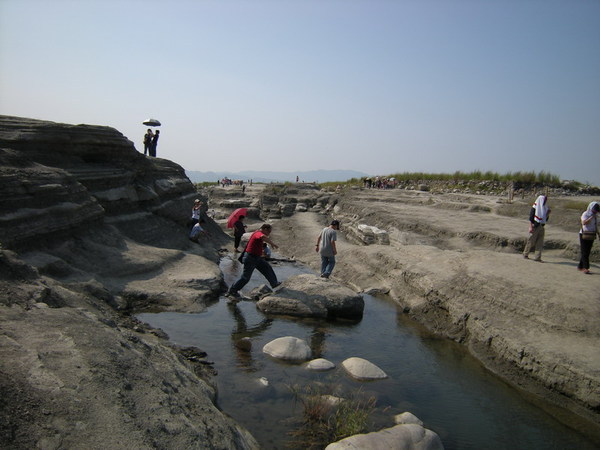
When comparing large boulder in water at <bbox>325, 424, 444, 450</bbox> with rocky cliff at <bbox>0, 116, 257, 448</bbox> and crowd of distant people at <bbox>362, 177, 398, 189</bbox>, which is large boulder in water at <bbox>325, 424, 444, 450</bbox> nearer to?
rocky cliff at <bbox>0, 116, 257, 448</bbox>

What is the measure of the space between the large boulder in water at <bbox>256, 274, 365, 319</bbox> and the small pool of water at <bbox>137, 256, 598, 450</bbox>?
27 centimetres

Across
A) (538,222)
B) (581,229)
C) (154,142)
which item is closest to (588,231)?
(581,229)

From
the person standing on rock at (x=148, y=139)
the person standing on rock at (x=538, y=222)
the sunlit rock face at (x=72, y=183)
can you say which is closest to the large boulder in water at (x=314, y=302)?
the person standing on rock at (x=538, y=222)

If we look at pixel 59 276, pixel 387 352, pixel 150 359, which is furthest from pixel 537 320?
pixel 59 276

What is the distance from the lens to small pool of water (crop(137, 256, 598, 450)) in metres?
5.88

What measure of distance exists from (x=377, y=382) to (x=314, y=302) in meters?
3.23

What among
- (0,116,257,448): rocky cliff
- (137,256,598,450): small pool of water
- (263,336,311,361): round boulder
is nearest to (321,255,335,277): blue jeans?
(137,256,598,450): small pool of water

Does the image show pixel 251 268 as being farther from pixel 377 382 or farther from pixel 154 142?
pixel 154 142

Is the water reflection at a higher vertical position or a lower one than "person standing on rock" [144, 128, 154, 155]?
lower

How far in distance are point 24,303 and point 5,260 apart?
1.20 meters

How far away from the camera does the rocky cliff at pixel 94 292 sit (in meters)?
3.71

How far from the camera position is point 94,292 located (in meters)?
9.18

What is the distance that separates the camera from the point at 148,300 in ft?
33.6

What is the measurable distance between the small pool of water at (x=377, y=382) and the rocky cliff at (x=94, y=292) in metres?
0.64
